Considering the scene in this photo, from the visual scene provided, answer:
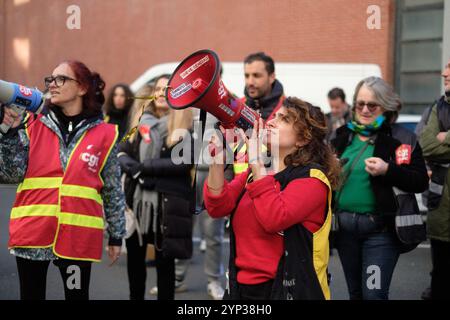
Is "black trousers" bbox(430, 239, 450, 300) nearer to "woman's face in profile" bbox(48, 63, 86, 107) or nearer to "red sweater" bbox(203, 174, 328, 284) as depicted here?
"red sweater" bbox(203, 174, 328, 284)

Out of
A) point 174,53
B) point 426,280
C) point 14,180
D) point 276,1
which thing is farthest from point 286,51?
point 14,180

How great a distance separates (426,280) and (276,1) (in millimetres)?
3355

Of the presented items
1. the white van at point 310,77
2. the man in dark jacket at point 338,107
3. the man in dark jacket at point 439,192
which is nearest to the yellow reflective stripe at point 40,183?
the man in dark jacket at point 439,192

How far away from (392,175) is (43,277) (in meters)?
1.92

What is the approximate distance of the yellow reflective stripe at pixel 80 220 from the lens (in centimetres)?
329

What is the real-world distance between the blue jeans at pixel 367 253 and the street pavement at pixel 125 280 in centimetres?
166

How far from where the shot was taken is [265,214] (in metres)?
2.59

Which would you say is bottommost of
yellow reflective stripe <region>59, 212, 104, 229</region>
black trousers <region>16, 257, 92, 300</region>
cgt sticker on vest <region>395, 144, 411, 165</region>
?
black trousers <region>16, 257, 92, 300</region>

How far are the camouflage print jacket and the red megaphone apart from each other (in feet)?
3.15

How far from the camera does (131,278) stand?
4.45 m

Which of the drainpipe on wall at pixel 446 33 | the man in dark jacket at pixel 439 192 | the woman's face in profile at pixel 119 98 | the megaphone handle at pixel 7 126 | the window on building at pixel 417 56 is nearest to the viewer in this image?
the megaphone handle at pixel 7 126

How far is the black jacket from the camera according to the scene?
3.63 meters

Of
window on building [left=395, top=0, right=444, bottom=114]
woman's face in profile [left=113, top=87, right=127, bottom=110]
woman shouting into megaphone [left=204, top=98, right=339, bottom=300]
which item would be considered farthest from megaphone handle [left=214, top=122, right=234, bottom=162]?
window on building [left=395, top=0, right=444, bottom=114]

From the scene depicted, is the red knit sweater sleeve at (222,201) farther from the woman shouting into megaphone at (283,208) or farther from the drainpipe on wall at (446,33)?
the drainpipe on wall at (446,33)
